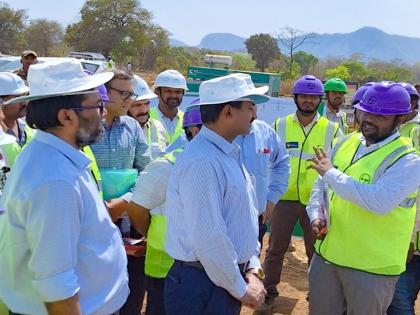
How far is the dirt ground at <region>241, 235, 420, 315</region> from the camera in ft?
15.9

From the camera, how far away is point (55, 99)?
2.07 m

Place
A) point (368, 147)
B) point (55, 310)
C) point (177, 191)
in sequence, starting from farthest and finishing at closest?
point (368, 147), point (177, 191), point (55, 310)

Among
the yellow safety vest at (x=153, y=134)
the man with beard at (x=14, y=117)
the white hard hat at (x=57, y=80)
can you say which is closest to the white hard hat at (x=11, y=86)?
the man with beard at (x=14, y=117)

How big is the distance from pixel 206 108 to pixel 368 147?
1152 mm

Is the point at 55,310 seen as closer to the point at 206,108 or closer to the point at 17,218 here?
the point at 17,218

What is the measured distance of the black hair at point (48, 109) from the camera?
2.07m

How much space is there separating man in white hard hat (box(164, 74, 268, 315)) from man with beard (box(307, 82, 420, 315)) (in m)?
0.73

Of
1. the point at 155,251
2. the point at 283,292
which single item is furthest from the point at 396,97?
the point at 283,292

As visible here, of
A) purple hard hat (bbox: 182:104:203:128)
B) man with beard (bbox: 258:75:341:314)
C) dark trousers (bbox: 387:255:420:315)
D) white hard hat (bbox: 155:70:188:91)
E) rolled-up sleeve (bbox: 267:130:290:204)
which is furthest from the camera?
white hard hat (bbox: 155:70:188:91)

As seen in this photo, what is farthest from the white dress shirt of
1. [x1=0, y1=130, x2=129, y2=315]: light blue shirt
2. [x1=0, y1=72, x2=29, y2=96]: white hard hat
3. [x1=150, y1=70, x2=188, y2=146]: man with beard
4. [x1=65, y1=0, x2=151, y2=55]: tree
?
[x1=65, y1=0, x2=151, y2=55]: tree

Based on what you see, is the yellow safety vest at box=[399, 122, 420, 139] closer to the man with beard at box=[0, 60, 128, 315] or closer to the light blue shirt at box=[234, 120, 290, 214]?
the light blue shirt at box=[234, 120, 290, 214]

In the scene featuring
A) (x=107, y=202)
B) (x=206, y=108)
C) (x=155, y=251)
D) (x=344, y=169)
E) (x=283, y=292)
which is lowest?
(x=283, y=292)

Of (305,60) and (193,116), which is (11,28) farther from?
(193,116)

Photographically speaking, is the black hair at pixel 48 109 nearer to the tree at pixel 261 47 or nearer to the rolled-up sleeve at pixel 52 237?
the rolled-up sleeve at pixel 52 237
